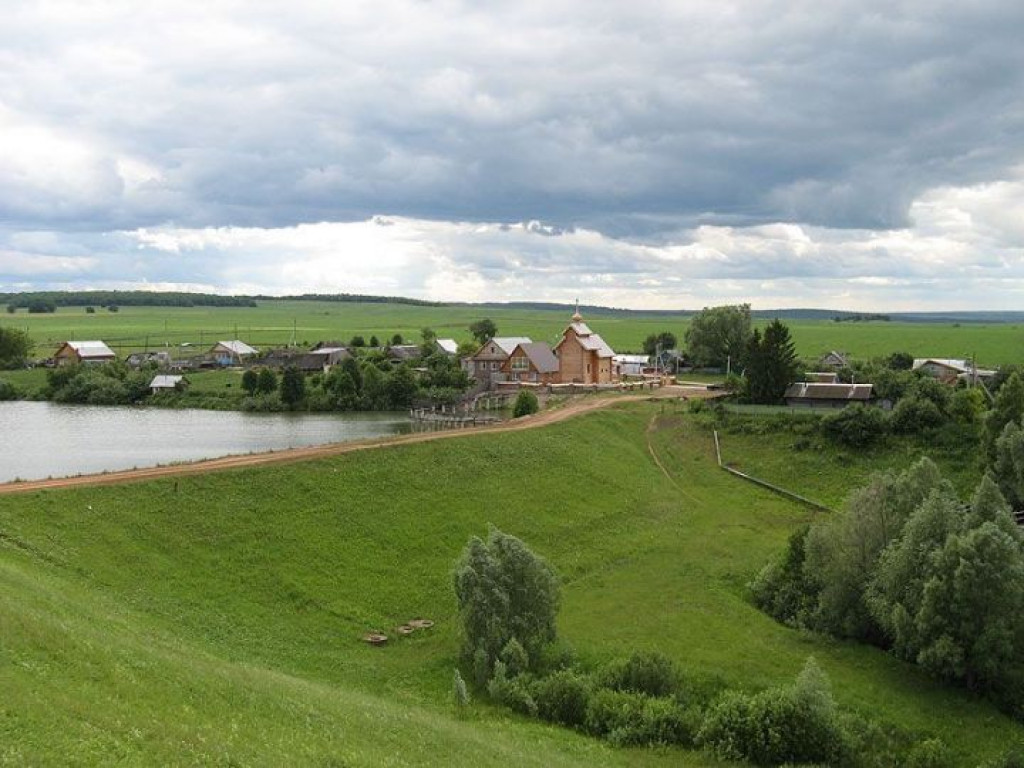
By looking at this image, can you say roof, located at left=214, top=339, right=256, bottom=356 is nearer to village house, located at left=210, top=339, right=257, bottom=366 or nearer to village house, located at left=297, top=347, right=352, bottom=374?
village house, located at left=210, top=339, right=257, bottom=366

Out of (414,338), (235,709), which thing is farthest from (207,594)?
(414,338)

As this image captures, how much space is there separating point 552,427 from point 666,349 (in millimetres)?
77075

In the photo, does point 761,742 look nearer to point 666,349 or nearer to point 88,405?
point 88,405

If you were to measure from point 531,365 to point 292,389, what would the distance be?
80.6 ft

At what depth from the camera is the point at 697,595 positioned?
34.6 m

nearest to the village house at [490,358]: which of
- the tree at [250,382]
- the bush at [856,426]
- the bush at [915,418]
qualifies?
the tree at [250,382]

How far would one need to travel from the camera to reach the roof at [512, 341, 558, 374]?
9262 cm

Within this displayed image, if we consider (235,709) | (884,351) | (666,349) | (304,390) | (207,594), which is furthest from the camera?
(884,351)

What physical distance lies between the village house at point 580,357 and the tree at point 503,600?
6135 centimetres

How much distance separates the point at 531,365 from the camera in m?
93.2

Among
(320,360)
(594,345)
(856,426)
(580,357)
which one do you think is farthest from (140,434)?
(856,426)

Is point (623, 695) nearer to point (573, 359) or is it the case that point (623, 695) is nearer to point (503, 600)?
point (503, 600)

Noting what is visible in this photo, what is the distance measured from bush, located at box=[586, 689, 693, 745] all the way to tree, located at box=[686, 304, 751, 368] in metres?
82.2

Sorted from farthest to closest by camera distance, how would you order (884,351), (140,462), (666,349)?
(884,351), (666,349), (140,462)
